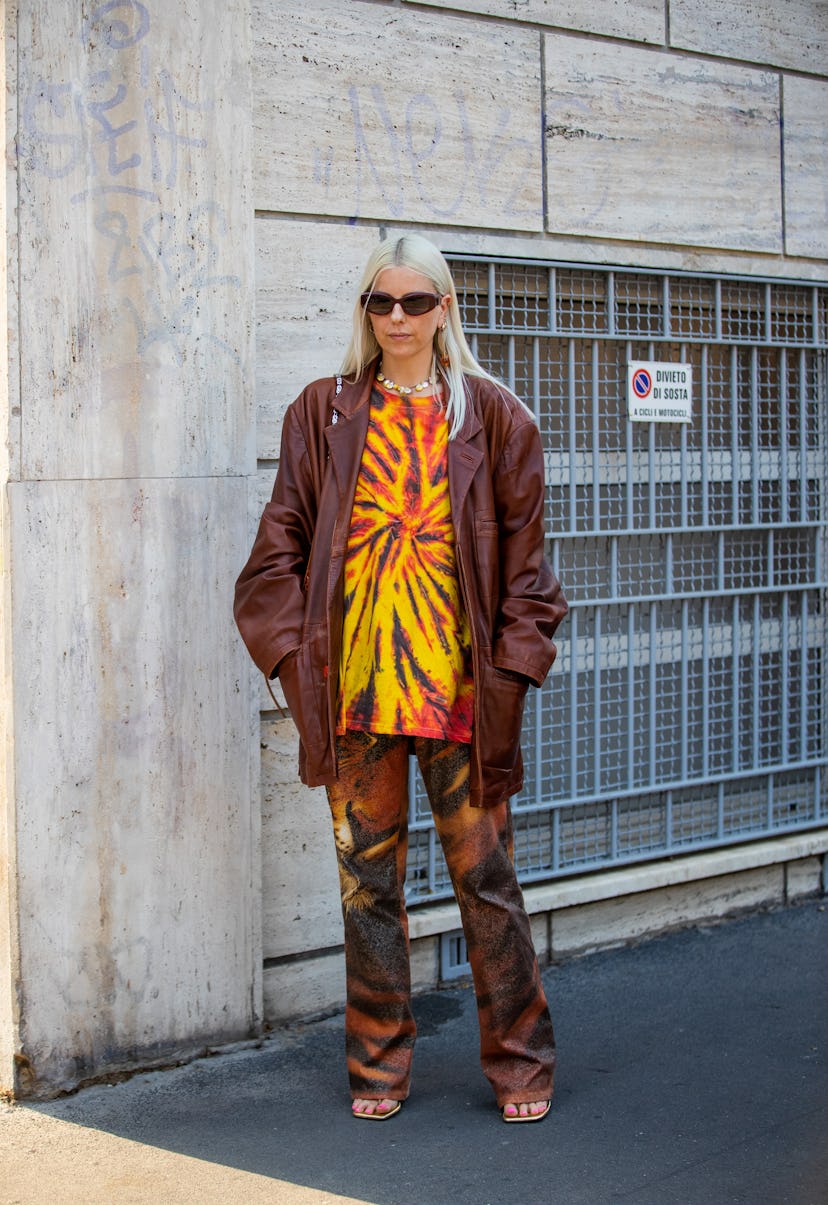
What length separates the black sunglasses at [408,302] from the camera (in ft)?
11.9

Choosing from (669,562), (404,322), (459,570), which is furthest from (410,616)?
(669,562)

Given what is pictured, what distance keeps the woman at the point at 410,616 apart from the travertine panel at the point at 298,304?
75 centimetres

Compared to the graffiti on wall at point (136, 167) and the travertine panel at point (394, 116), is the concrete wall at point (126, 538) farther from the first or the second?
the travertine panel at point (394, 116)

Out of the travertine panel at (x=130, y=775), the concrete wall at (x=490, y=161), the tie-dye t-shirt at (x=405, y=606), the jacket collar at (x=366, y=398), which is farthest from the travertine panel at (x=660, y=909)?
the jacket collar at (x=366, y=398)

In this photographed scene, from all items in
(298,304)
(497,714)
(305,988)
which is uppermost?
(298,304)

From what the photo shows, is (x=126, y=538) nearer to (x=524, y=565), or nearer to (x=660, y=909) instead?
(x=524, y=565)

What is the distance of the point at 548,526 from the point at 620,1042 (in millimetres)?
1716

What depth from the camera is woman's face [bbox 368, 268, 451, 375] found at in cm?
Answer: 363

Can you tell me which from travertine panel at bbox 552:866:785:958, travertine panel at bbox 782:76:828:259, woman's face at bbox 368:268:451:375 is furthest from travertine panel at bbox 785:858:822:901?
woman's face at bbox 368:268:451:375

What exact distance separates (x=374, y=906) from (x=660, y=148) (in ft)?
9.77

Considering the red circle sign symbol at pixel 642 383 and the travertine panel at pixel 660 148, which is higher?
the travertine panel at pixel 660 148

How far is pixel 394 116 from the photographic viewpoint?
4.71 metres

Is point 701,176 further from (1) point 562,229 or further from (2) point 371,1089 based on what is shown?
(2) point 371,1089

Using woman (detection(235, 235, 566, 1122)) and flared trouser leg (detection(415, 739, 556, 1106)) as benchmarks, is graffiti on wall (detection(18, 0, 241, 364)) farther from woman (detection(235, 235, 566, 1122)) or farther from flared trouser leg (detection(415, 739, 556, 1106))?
flared trouser leg (detection(415, 739, 556, 1106))
